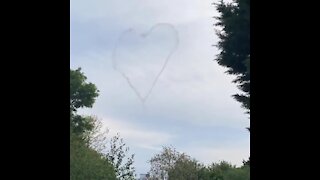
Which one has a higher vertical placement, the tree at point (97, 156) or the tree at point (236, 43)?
the tree at point (236, 43)

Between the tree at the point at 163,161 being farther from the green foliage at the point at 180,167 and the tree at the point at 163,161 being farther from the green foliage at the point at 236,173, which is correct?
the green foliage at the point at 236,173

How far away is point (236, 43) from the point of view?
25.6ft

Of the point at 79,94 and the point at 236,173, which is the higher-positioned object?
the point at 79,94

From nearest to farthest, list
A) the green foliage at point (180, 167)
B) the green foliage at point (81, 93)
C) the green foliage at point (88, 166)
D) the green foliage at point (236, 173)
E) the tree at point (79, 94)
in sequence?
the green foliage at point (236, 173), the green foliage at point (88, 166), the green foliage at point (180, 167), the tree at point (79, 94), the green foliage at point (81, 93)

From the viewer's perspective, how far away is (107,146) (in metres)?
7.99

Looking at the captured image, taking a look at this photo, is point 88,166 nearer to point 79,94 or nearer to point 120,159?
point 120,159

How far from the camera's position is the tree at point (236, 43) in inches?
302

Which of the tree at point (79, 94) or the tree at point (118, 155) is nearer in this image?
the tree at point (118, 155)

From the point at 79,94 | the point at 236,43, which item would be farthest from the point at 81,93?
the point at 236,43

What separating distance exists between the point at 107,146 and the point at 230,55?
2.37 m

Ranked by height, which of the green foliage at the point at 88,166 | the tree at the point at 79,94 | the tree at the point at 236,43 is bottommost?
the green foliage at the point at 88,166

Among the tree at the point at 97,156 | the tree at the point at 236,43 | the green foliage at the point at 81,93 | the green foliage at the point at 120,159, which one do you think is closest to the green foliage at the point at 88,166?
the tree at the point at 97,156
